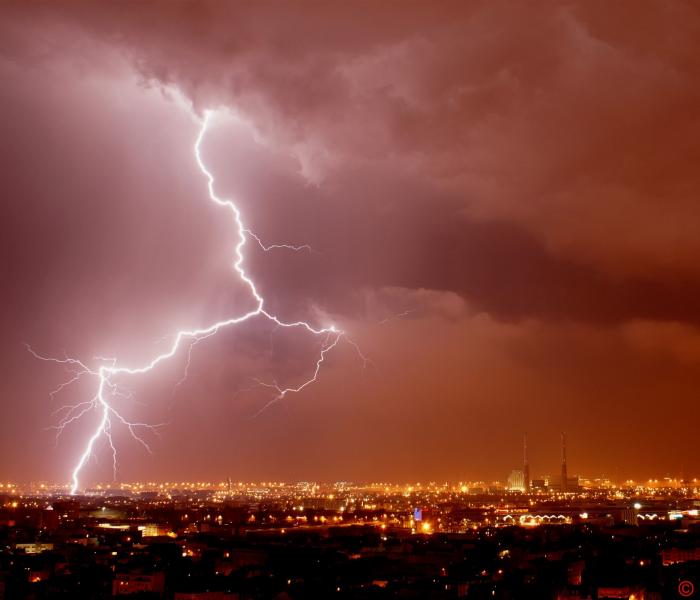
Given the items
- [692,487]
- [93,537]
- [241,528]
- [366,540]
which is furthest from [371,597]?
[692,487]

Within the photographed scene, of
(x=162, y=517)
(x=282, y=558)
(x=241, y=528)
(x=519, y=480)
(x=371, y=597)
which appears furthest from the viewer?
(x=519, y=480)

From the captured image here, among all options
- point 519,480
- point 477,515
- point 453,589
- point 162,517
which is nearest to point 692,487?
point 519,480

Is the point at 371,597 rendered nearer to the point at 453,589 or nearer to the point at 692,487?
the point at 453,589

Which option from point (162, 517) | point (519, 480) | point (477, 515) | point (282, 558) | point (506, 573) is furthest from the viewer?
point (519, 480)

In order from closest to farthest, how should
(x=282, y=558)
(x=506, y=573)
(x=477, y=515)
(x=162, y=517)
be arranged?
(x=506, y=573) < (x=282, y=558) < (x=162, y=517) < (x=477, y=515)

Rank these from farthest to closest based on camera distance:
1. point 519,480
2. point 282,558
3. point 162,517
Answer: point 519,480 < point 162,517 < point 282,558

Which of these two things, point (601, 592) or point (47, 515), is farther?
point (47, 515)

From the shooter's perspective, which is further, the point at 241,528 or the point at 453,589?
the point at 241,528

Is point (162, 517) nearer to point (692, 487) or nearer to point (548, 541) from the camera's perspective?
point (548, 541)
